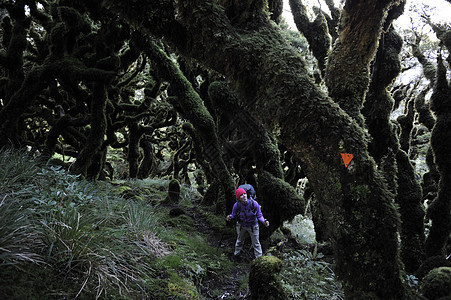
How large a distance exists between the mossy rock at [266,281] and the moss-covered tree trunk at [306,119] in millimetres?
1054

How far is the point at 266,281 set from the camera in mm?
3170

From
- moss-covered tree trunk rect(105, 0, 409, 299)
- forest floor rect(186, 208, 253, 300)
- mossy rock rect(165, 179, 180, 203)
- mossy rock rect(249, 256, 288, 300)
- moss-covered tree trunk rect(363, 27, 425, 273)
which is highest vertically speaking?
moss-covered tree trunk rect(363, 27, 425, 273)

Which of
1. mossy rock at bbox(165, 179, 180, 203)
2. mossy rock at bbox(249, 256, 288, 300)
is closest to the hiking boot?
mossy rock at bbox(249, 256, 288, 300)

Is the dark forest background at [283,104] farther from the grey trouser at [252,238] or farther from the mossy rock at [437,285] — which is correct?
the grey trouser at [252,238]

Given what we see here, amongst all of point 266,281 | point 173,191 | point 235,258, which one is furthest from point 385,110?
point 173,191

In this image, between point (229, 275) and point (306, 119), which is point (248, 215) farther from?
A: point (306, 119)

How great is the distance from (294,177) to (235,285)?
7986 millimetres

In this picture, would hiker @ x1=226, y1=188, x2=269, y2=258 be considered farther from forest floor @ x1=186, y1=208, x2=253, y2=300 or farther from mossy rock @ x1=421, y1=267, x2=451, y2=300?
mossy rock @ x1=421, y1=267, x2=451, y2=300

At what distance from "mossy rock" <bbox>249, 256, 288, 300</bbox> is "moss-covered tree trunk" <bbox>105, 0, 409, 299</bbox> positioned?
1.05m

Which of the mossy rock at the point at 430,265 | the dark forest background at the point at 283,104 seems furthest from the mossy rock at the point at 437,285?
the mossy rock at the point at 430,265

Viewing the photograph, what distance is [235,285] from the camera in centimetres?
486

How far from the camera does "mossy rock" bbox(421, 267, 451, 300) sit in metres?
1.97

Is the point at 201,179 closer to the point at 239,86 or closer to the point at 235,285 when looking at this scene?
the point at 235,285

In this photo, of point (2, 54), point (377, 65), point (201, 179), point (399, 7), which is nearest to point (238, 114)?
point (377, 65)
